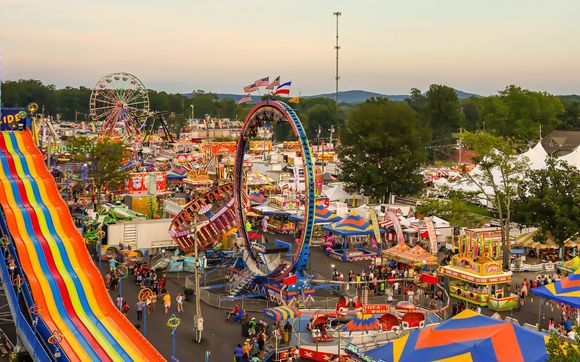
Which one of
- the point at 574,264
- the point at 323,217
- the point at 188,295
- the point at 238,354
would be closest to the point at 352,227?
the point at 323,217

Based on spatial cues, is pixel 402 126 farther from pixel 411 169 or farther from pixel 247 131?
pixel 247 131

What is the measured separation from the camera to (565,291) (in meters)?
25.1

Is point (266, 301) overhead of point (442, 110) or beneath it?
beneath

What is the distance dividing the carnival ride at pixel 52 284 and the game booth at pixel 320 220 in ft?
56.7

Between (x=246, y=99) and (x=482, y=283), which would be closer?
(x=482, y=283)

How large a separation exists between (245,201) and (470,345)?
62.5ft

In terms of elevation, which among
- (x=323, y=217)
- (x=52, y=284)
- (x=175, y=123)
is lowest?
(x=323, y=217)

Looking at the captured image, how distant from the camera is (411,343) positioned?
17.3m

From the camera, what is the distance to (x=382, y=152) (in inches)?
2066

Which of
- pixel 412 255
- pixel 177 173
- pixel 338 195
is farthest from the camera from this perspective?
pixel 177 173

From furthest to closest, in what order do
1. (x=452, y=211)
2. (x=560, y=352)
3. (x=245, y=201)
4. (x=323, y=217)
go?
(x=323, y=217), (x=452, y=211), (x=245, y=201), (x=560, y=352)

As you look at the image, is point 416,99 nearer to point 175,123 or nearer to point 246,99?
point 175,123

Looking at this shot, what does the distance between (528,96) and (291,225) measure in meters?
62.4

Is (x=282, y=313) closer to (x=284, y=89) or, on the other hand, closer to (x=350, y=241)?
(x=284, y=89)
